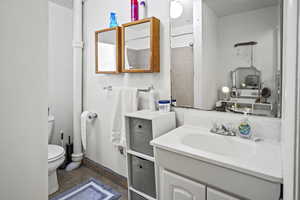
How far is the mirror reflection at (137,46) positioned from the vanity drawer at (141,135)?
0.49 metres

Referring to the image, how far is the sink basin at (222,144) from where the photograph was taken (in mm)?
930

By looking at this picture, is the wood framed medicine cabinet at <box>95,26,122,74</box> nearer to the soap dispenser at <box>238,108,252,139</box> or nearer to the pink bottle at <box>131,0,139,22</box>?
the pink bottle at <box>131,0,139,22</box>

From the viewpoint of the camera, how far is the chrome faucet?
1.05m

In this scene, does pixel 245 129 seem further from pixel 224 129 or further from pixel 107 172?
pixel 107 172

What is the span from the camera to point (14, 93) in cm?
42

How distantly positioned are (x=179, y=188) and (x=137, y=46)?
1.20 meters

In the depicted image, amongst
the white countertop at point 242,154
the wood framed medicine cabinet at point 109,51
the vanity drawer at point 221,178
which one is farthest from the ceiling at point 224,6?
the vanity drawer at point 221,178

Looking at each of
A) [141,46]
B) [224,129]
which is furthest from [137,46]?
[224,129]

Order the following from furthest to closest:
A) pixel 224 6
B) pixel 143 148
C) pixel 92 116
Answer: pixel 92 116 → pixel 143 148 → pixel 224 6

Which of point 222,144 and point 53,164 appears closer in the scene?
point 222,144

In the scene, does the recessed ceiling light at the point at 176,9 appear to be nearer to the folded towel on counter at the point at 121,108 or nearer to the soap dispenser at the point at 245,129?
the folded towel on counter at the point at 121,108

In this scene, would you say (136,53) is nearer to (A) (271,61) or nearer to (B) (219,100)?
(B) (219,100)

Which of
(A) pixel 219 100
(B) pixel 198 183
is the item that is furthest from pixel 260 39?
(B) pixel 198 183

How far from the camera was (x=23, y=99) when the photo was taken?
0.44m
